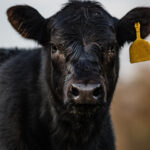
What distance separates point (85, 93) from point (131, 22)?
2416mm

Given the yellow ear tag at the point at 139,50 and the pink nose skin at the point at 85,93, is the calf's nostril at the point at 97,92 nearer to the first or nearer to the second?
the pink nose skin at the point at 85,93

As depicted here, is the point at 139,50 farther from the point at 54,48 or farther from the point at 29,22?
the point at 29,22

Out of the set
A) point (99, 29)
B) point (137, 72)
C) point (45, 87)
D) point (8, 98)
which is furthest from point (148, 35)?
point (137, 72)

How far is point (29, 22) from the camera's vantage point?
29.0 feet

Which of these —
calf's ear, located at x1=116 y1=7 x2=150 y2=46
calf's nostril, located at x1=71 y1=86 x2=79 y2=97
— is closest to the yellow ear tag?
calf's ear, located at x1=116 y1=7 x2=150 y2=46

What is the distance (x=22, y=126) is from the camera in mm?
8469

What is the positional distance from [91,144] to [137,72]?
4212 centimetres

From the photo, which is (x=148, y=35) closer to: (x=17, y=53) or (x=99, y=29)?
(x=99, y=29)

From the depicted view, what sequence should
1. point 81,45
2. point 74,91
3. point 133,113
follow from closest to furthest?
point 74,91 < point 81,45 < point 133,113

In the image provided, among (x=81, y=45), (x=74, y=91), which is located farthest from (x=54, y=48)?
(x=74, y=91)

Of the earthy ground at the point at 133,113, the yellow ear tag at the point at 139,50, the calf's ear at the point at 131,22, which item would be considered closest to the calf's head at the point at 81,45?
the calf's ear at the point at 131,22

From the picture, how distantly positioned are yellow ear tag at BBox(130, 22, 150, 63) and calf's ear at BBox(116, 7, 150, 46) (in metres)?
0.23

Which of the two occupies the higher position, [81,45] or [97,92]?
[81,45]

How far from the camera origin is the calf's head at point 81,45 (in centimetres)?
738
